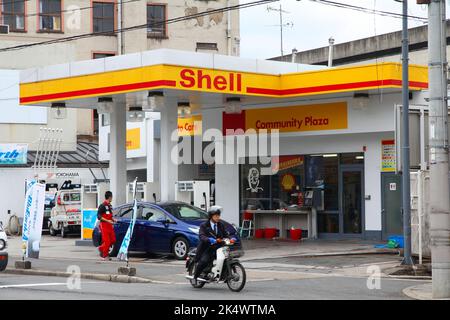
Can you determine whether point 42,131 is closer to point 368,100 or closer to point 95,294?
point 368,100

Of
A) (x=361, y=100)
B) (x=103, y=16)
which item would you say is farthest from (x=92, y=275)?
(x=103, y=16)

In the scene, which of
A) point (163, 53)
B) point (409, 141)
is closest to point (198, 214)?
point (163, 53)

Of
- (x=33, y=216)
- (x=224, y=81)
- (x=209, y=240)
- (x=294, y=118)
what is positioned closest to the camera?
(x=209, y=240)

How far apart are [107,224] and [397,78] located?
9.50 m

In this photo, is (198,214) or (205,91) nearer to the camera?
(198,214)

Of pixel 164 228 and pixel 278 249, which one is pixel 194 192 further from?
pixel 164 228

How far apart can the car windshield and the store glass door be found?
242 inches

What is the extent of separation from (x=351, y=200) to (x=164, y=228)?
7.36m

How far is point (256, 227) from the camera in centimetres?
3155

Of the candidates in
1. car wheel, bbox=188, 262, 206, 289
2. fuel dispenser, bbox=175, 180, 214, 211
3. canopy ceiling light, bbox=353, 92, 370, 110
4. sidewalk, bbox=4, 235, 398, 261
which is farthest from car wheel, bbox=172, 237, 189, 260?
canopy ceiling light, bbox=353, 92, 370, 110

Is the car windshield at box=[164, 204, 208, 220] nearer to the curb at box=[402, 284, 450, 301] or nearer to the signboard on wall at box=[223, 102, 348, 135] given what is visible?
the signboard on wall at box=[223, 102, 348, 135]

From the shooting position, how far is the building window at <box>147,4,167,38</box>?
58.9 m

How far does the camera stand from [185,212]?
24812 millimetres

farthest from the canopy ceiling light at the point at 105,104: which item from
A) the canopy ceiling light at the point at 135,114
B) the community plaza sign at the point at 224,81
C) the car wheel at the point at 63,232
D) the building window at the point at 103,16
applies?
the building window at the point at 103,16
